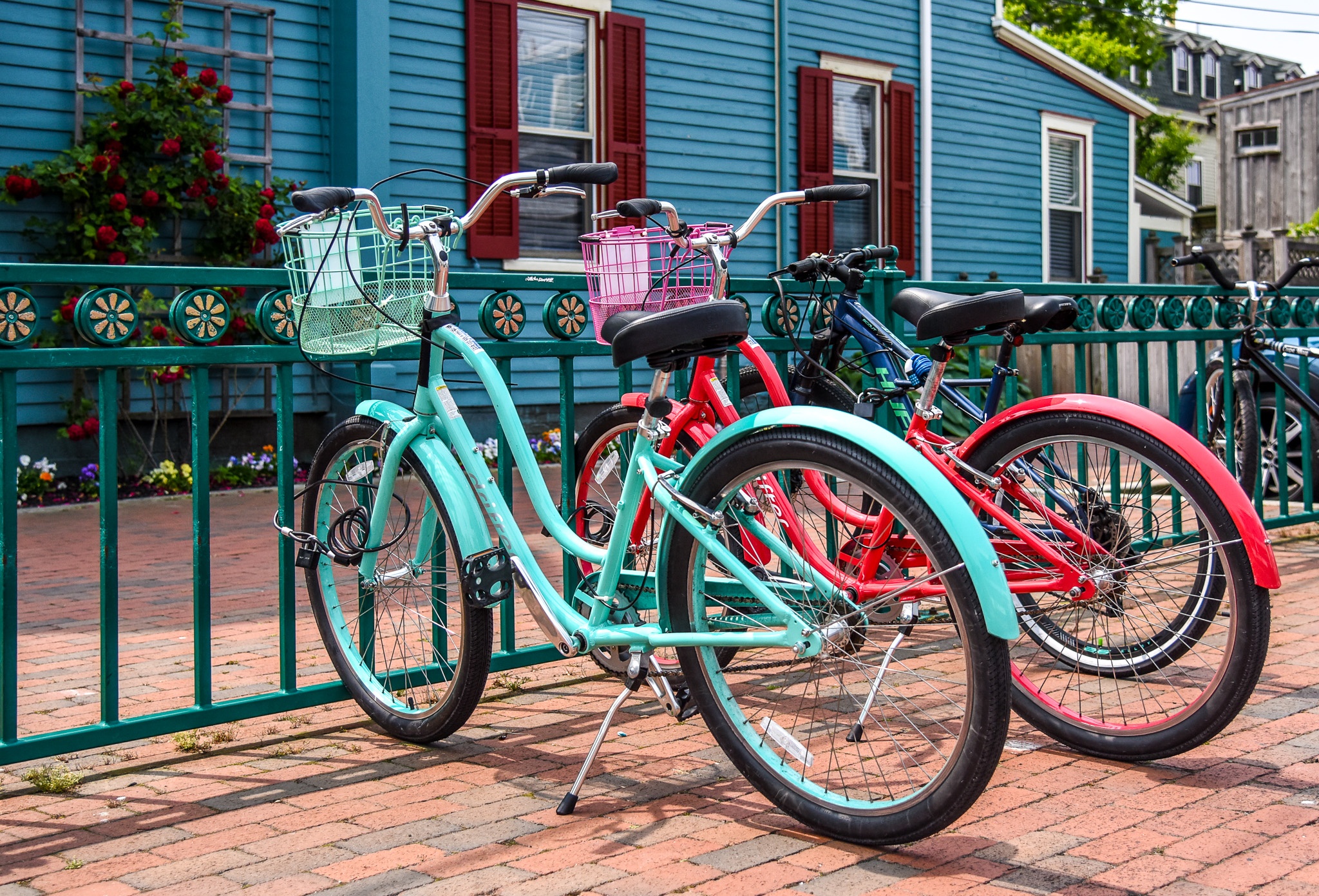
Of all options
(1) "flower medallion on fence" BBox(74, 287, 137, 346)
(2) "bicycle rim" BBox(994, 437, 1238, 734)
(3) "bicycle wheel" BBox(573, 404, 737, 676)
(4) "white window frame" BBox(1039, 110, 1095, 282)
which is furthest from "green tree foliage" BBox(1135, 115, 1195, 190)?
(1) "flower medallion on fence" BBox(74, 287, 137, 346)

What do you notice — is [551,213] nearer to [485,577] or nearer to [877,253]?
[877,253]

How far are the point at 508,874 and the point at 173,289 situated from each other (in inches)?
309

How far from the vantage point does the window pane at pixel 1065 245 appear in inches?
636

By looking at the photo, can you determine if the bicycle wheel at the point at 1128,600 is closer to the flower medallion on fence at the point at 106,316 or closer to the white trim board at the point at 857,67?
the flower medallion on fence at the point at 106,316

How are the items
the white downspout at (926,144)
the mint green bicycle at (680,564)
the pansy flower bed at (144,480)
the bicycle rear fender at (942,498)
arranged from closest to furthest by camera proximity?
the bicycle rear fender at (942,498) → the mint green bicycle at (680,564) → the pansy flower bed at (144,480) → the white downspout at (926,144)

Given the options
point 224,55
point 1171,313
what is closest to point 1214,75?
point 224,55

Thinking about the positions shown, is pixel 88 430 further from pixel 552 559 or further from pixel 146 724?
pixel 146 724

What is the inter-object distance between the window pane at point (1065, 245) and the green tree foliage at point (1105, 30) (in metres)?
17.8

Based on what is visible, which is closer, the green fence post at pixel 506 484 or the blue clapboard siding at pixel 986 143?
the green fence post at pixel 506 484

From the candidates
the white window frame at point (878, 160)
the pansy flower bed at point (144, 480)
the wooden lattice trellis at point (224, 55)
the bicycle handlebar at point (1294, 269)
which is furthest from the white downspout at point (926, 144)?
the bicycle handlebar at point (1294, 269)

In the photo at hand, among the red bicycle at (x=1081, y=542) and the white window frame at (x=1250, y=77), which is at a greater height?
the white window frame at (x=1250, y=77)

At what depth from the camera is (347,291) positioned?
3.25 metres

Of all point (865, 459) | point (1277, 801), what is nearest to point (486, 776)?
point (865, 459)

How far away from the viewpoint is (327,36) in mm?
9820
